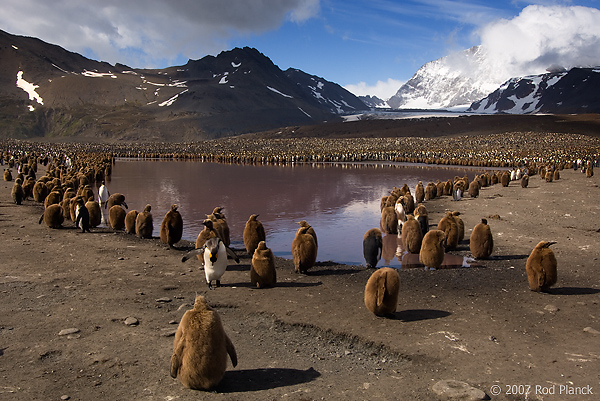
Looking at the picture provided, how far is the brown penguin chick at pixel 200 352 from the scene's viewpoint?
4.56 meters

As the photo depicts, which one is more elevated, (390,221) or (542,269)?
(542,269)

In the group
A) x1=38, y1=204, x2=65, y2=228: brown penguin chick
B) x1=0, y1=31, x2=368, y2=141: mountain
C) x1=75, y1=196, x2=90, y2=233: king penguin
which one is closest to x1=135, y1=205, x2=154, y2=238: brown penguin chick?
x1=75, y1=196, x2=90, y2=233: king penguin

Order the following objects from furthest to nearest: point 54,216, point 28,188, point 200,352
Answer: point 28,188, point 54,216, point 200,352

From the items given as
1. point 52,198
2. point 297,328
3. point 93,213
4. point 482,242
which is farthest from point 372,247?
point 52,198

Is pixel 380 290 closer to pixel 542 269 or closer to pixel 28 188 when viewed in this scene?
pixel 542 269

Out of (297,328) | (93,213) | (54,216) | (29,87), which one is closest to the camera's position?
(297,328)

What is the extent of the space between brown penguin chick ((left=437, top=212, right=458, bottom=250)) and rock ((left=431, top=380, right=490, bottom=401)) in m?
6.65

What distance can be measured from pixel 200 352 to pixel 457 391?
244 cm

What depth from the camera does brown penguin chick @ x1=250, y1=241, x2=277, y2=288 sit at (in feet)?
26.2

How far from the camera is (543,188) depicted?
77.7 feet

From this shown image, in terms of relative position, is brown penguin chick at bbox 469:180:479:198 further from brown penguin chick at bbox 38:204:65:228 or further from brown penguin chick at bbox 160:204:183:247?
brown penguin chick at bbox 38:204:65:228

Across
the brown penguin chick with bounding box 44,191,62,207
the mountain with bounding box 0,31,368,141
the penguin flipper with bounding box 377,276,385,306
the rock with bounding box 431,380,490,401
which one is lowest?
the rock with bounding box 431,380,490,401

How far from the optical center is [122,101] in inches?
6132

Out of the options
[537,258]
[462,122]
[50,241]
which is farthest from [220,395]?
[462,122]
